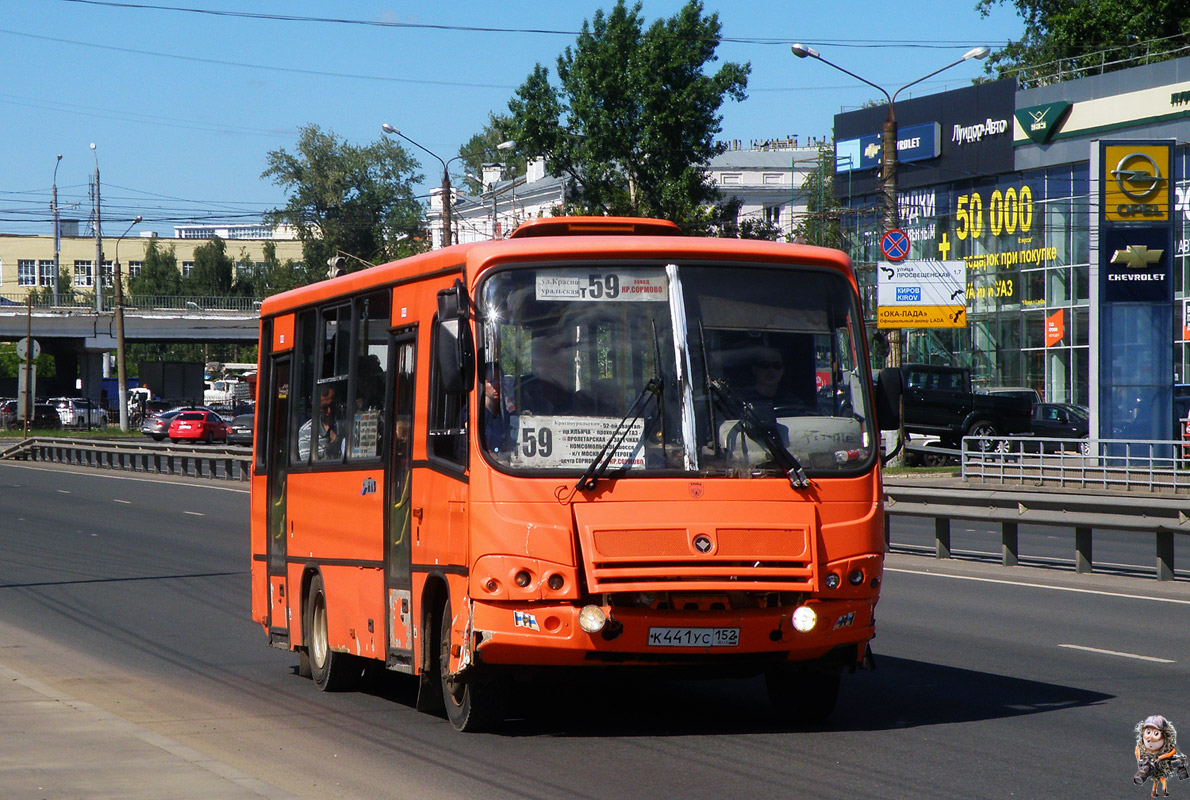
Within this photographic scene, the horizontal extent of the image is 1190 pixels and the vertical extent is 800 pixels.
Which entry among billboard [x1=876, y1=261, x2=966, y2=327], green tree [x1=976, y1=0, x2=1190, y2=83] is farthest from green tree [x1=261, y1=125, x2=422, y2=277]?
billboard [x1=876, y1=261, x2=966, y2=327]

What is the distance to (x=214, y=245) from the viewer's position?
125062 millimetres

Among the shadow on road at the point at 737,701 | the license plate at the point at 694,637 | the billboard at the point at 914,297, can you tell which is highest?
the billboard at the point at 914,297

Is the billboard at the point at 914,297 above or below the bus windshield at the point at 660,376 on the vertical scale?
above

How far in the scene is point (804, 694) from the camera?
8.44 m

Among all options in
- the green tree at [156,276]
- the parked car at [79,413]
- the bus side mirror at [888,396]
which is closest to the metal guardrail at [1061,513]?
the bus side mirror at [888,396]

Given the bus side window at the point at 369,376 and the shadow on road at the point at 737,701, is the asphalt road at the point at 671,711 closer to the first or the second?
the shadow on road at the point at 737,701

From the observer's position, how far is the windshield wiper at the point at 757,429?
787 cm

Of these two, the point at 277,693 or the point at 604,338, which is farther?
the point at 277,693

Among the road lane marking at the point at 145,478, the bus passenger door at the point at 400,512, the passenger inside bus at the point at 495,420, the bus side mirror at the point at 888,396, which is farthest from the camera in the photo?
the road lane marking at the point at 145,478

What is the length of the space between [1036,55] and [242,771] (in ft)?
219

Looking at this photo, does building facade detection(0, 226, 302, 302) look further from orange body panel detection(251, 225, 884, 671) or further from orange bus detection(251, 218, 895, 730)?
orange body panel detection(251, 225, 884, 671)

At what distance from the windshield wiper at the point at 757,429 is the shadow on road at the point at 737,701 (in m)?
1.22

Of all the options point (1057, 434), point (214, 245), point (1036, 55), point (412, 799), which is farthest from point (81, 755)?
point (214, 245)

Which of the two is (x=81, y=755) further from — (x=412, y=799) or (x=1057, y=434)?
(x=1057, y=434)
